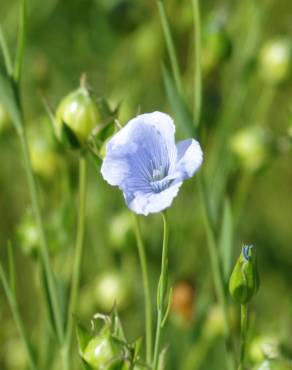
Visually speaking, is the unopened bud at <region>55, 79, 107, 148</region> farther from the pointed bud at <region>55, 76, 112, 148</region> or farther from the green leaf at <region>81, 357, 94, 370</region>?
the green leaf at <region>81, 357, 94, 370</region>

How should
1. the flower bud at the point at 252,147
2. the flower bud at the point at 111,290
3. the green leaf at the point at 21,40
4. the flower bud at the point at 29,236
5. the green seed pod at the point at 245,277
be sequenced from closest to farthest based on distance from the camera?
the green seed pod at the point at 245,277, the green leaf at the point at 21,40, the flower bud at the point at 29,236, the flower bud at the point at 111,290, the flower bud at the point at 252,147

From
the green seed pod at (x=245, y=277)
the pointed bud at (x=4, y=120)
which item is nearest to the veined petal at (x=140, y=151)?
the green seed pod at (x=245, y=277)

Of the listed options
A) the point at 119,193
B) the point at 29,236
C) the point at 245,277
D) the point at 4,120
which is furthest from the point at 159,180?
the point at 119,193

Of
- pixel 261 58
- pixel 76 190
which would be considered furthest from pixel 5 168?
pixel 261 58

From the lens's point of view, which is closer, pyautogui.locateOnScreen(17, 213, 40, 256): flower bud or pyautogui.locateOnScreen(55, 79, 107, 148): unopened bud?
pyautogui.locateOnScreen(55, 79, 107, 148): unopened bud

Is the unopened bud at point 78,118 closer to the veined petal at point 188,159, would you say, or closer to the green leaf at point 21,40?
the green leaf at point 21,40

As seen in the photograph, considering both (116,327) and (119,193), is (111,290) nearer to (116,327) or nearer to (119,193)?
(119,193)

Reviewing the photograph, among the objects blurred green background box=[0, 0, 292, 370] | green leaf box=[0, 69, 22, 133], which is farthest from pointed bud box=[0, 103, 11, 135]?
green leaf box=[0, 69, 22, 133]

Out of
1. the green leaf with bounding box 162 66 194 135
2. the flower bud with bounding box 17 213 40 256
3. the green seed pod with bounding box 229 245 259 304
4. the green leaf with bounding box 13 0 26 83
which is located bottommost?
the flower bud with bounding box 17 213 40 256
